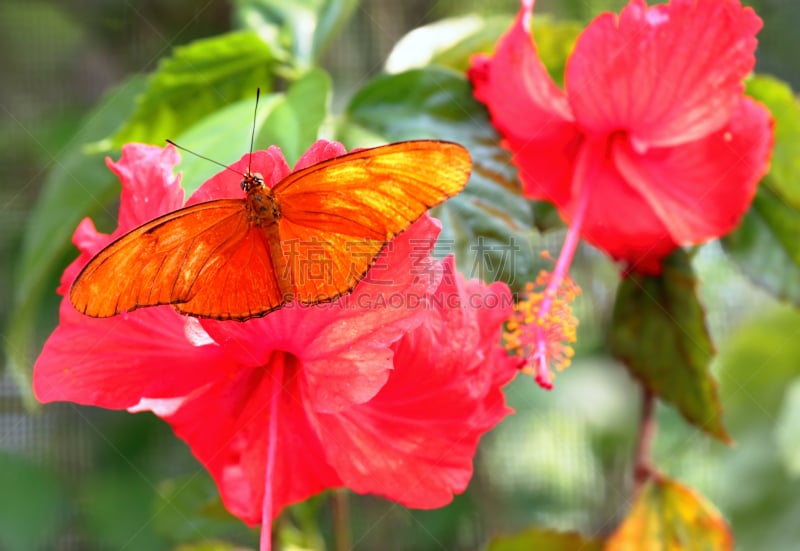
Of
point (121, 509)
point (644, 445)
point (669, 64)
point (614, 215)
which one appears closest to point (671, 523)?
point (644, 445)

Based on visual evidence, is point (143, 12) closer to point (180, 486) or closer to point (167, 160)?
point (180, 486)

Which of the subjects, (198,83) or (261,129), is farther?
(198,83)

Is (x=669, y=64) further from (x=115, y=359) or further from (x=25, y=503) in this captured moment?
(x=25, y=503)

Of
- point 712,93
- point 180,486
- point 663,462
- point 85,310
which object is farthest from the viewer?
point 663,462

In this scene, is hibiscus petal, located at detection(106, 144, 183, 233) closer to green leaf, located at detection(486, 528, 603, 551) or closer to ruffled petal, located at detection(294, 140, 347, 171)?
ruffled petal, located at detection(294, 140, 347, 171)

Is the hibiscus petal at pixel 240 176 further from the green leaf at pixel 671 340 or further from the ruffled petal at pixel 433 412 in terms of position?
the green leaf at pixel 671 340

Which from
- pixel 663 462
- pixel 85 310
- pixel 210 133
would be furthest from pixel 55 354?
pixel 663 462
